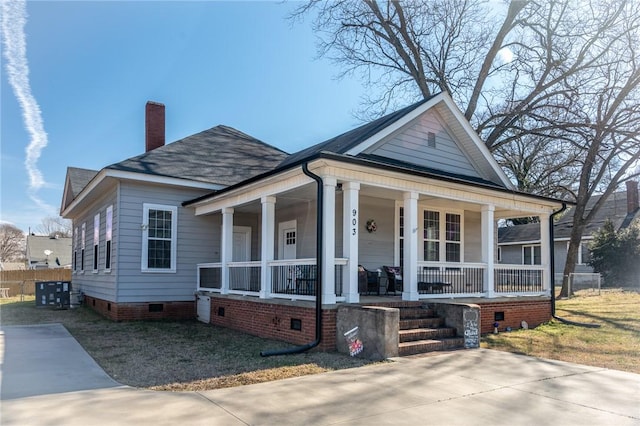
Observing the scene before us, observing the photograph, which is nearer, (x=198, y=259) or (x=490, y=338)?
(x=490, y=338)

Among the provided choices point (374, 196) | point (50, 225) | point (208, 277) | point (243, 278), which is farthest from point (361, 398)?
point (50, 225)

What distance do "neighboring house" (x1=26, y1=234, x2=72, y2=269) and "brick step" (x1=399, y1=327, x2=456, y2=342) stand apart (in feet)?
159

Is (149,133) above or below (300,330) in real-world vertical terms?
above

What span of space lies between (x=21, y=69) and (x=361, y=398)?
11.1 meters

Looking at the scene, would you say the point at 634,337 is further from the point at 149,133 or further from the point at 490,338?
the point at 149,133

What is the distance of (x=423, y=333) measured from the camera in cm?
869

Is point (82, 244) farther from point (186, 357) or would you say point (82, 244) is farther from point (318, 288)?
point (318, 288)

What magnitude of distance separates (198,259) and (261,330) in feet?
15.2

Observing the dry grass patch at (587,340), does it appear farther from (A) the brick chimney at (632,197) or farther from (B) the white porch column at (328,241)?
(A) the brick chimney at (632,197)

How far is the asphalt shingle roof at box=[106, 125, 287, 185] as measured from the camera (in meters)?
13.7

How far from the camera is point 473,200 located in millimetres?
11258

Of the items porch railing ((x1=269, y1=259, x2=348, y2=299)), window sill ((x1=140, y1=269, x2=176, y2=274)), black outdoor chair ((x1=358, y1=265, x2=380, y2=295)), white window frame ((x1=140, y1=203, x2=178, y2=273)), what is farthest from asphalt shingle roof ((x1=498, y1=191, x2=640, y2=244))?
window sill ((x1=140, y1=269, x2=176, y2=274))

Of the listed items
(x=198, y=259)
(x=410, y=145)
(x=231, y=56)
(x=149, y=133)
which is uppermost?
(x=231, y=56)

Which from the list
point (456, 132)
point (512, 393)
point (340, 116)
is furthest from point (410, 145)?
point (340, 116)
